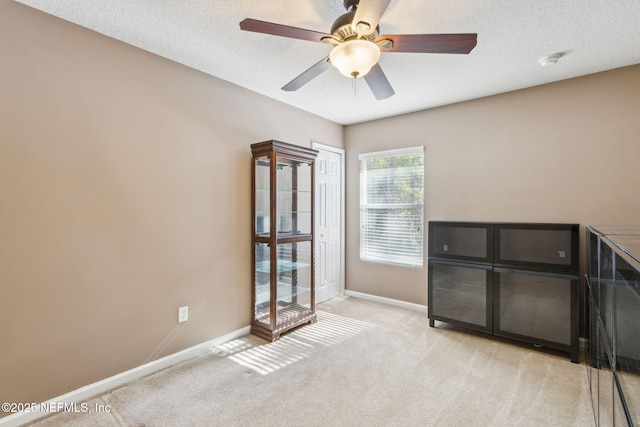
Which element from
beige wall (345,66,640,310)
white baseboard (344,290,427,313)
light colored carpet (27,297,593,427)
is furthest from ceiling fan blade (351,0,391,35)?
white baseboard (344,290,427,313)

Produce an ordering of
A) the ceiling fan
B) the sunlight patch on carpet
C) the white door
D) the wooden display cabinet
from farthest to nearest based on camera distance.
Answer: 1. the white door
2. the wooden display cabinet
3. the sunlight patch on carpet
4. the ceiling fan

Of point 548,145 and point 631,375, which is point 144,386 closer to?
point 631,375

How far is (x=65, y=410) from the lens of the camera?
6.56ft

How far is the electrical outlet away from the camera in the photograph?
2.67 meters

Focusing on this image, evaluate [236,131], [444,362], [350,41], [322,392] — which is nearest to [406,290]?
[444,362]

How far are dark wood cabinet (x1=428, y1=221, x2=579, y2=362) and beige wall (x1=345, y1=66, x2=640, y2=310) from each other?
382 millimetres

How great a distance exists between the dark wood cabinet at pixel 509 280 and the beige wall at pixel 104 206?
2227 millimetres

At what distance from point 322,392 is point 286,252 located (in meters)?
1.42

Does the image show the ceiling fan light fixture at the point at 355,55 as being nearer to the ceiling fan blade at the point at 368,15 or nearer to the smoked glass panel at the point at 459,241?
the ceiling fan blade at the point at 368,15

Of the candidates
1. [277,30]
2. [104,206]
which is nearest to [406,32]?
[277,30]

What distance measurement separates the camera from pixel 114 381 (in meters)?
2.26

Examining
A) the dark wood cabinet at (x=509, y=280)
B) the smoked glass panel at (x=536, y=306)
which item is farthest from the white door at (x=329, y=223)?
the smoked glass panel at (x=536, y=306)

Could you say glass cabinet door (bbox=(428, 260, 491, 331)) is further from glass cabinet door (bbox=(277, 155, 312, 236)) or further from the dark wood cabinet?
glass cabinet door (bbox=(277, 155, 312, 236))

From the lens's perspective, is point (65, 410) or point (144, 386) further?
point (144, 386)
